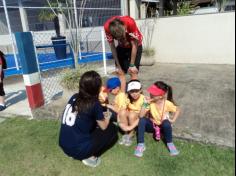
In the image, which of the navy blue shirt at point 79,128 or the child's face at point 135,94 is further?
the child's face at point 135,94

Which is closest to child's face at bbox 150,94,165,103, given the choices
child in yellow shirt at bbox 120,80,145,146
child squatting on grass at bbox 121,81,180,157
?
child squatting on grass at bbox 121,81,180,157

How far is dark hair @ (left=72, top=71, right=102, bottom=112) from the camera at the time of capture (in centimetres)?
269

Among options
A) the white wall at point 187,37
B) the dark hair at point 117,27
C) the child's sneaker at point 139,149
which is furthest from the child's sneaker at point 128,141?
the white wall at point 187,37

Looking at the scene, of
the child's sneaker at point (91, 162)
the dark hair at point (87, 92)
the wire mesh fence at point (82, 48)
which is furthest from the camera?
the wire mesh fence at point (82, 48)

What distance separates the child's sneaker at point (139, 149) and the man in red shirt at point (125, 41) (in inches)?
46.5

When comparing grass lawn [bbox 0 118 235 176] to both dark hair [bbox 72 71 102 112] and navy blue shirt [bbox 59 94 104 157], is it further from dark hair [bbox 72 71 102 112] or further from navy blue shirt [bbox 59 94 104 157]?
dark hair [bbox 72 71 102 112]

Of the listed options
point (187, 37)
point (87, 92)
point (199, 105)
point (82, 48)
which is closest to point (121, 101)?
point (87, 92)

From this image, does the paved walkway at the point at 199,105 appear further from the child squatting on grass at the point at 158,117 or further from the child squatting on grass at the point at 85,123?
the child squatting on grass at the point at 85,123

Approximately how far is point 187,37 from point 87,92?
241 inches

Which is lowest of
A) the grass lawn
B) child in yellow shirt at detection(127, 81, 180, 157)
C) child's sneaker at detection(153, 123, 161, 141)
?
the grass lawn

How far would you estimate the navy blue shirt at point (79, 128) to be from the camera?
8.93 ft

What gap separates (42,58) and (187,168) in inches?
323

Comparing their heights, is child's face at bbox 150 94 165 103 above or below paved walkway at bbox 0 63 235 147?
above

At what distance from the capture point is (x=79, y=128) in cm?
278
